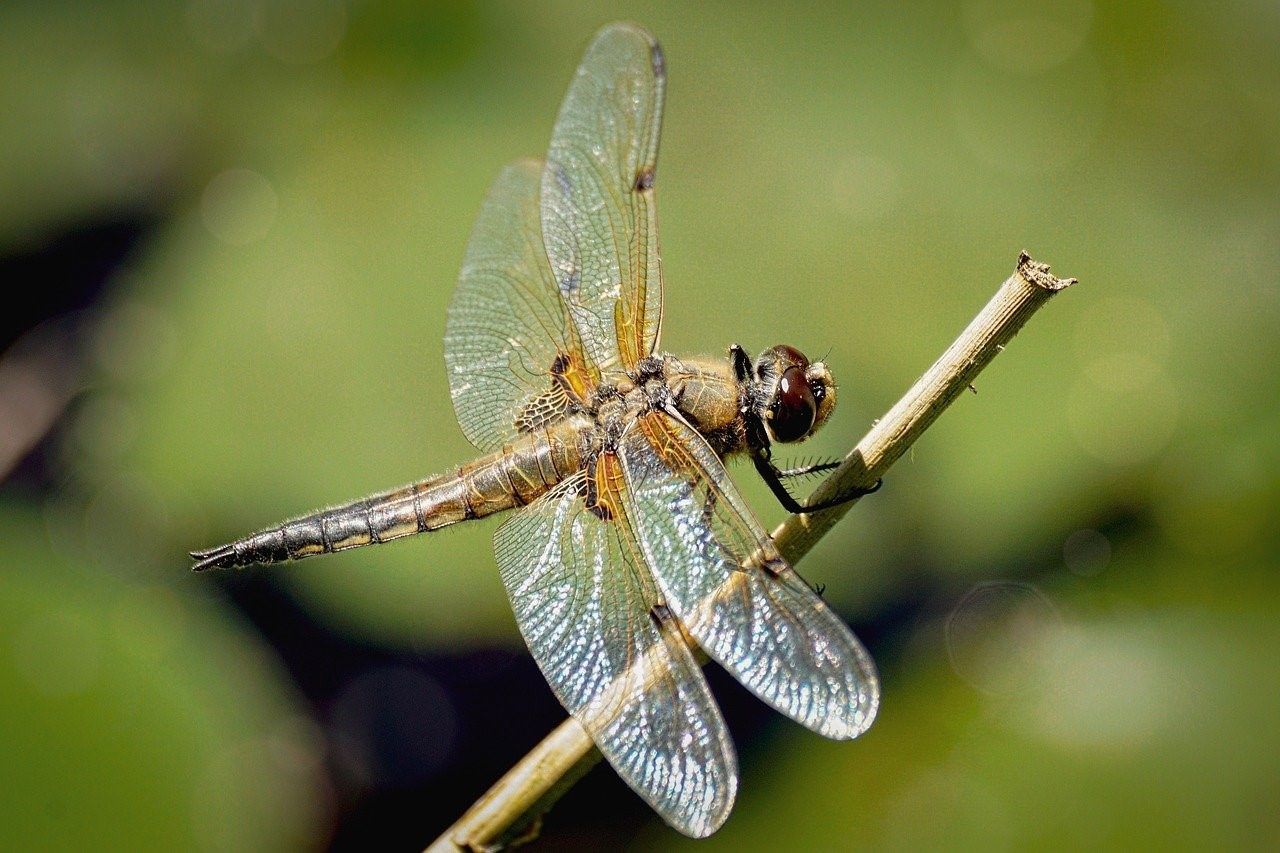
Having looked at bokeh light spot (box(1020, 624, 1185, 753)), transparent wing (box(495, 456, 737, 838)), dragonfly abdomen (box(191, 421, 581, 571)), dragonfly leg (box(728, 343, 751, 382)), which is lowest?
bokeh light spot (box(1020, 624, 1185, 753))

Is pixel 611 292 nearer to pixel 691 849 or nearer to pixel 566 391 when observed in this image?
pixel 566 391

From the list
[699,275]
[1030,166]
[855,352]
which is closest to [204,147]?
[699,275]

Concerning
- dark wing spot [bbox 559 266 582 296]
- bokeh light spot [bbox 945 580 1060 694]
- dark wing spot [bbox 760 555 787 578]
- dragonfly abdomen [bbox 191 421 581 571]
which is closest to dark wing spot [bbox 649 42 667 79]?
dark wing spot [bbox 559 266 582 296]

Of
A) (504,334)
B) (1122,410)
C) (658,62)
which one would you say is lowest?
(1122,410)

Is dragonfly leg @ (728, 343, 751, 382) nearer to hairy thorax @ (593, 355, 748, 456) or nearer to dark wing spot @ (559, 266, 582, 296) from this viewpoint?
hairy thorax @ (593, 355, 748, 456)

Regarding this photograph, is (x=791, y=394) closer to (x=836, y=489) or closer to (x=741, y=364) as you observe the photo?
(x=741, y=364)

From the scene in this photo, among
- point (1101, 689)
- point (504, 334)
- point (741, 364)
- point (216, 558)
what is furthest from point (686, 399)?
point (1101, 689)

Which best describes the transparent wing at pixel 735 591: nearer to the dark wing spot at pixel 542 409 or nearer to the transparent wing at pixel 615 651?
the transparent wing at pixel 615 651
